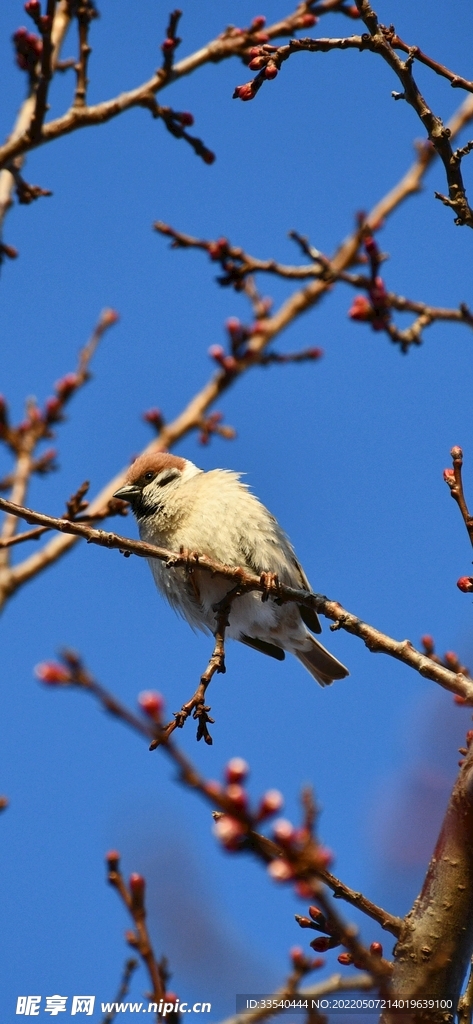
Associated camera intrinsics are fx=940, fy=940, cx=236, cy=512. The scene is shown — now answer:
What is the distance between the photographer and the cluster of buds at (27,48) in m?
3.55

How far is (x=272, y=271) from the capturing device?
368 centimetres

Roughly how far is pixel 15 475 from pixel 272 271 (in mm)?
1844

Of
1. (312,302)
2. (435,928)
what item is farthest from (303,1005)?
(312,302)

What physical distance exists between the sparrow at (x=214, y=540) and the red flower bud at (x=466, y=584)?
1.30 m

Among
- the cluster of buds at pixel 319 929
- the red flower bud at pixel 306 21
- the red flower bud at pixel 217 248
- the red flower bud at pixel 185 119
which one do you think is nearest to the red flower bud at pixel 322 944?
the cluster of buds at pixel 319 929

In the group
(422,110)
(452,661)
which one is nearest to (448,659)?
(452,661)

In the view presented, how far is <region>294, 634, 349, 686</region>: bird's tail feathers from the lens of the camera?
15.6 feet

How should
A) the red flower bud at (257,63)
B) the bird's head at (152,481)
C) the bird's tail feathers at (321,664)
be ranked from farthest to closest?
1. the bird's tail feathers at (321,664)
2. the bird's head at (152,481)
3. the red flower bud at (257,63)

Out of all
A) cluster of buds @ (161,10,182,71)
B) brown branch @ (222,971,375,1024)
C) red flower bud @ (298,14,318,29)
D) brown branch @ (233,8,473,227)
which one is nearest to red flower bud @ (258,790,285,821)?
brown branch @ (222,971,375,1024)

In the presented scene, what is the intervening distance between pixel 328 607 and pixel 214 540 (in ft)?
4.78

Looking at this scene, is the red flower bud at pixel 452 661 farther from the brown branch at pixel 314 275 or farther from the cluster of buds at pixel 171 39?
the cluster of buds at pixel 171 39

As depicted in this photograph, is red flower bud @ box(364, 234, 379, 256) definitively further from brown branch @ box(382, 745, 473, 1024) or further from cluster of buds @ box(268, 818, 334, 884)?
cluster of buds @ box(268, 818, 334, 884)

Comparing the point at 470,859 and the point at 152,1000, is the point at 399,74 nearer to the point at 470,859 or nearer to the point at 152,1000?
the point at 470,859

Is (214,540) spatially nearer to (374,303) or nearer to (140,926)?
(374,303)
